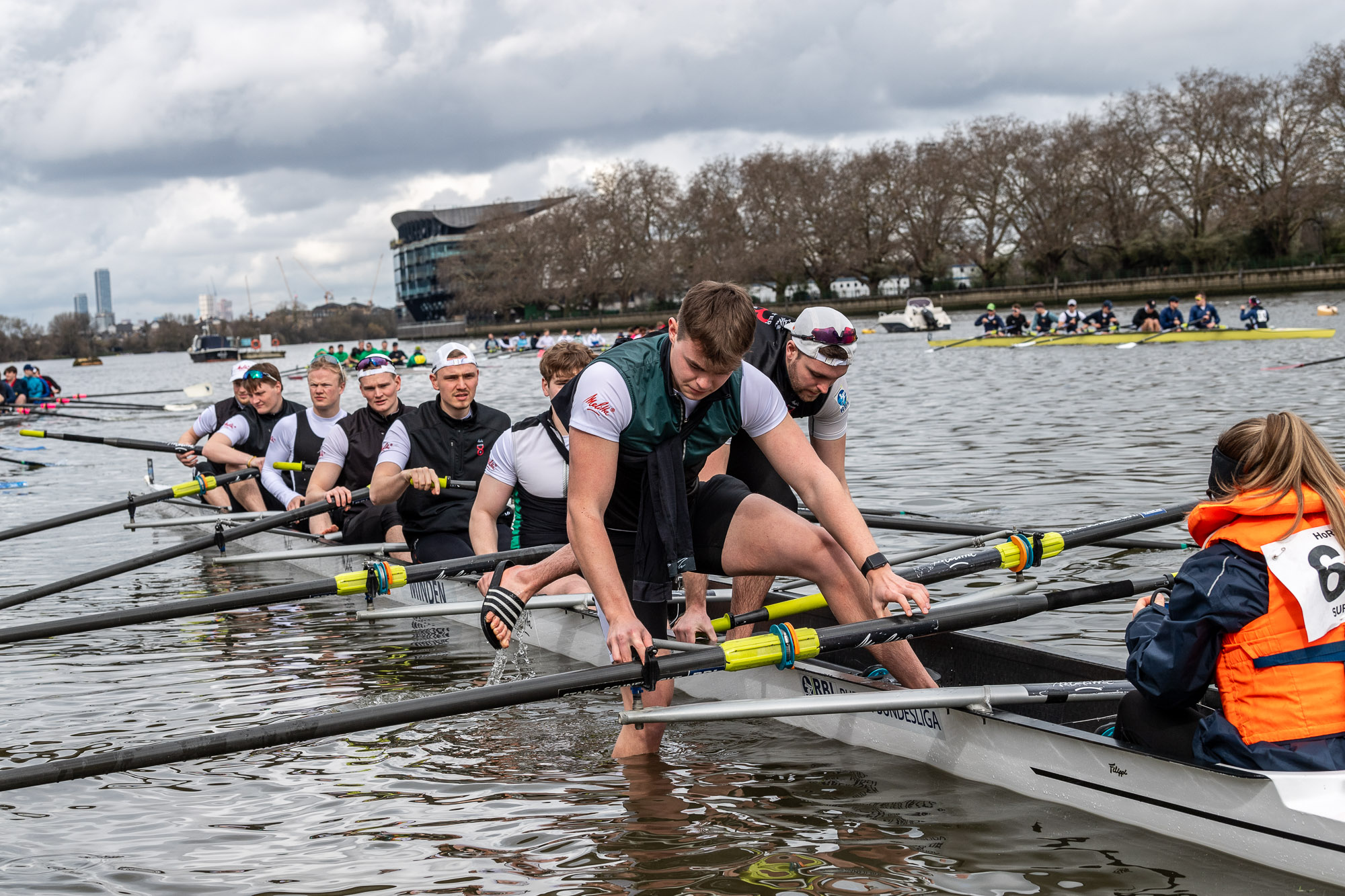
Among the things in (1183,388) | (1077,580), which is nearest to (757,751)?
(1077,580)

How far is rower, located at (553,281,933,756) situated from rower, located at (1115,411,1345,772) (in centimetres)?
104

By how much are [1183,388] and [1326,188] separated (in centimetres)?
4659

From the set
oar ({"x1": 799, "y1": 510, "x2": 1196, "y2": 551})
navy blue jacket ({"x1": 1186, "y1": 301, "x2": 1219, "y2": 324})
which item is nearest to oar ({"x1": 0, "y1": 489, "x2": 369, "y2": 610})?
oar ({"x1": 799, "y1": 510, "x2": 1196, "y2": 551})

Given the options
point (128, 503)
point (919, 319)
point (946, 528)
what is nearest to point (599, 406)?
point (946, 528)

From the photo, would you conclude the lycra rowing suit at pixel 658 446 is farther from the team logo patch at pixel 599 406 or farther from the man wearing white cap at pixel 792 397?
the man wearing white cap at pixel 792 397

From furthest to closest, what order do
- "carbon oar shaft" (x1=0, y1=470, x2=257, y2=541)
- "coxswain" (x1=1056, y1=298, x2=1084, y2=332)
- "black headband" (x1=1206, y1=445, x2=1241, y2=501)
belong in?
"coxswain" (x1=1056, y1=298, x2=1084, y2=332), "carbon oar shaft" (x1=0, y1=470, x2=257, y2=541), "black headband" (x1=1206, y1=445, x2=1241, y2=501)

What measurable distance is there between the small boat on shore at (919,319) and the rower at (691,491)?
53343mm

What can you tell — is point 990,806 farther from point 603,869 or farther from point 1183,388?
point 1183,388

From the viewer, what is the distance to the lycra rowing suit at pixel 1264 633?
332 centimetres

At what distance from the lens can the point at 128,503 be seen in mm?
11500

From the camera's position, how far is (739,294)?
3982 millimetres

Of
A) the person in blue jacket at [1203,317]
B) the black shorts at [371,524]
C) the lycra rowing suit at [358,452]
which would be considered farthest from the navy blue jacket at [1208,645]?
the person in blue jacket at [1203,317]

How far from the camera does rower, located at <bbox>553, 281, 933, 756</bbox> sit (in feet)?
13.6

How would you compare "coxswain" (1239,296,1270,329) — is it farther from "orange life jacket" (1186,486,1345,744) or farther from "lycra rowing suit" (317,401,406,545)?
"orange life jacket" (1186,486,1345,744)
